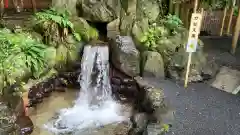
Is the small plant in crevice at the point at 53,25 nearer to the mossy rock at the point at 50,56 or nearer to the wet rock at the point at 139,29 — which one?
the mossy rock at the point at 50,56

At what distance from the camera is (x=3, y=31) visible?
338 inches

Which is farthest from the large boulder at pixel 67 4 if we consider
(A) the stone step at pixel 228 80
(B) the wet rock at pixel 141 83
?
(A) the stone step at pixel 228 80

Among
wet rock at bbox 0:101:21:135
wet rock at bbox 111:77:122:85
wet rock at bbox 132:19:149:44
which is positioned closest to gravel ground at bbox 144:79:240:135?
wet rock at bbox 111:77:122:85

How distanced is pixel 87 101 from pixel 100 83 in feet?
2.64

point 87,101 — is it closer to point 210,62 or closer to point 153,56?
point 153,56

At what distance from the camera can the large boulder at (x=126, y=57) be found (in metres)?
8.92

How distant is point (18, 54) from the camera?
26.5 feet

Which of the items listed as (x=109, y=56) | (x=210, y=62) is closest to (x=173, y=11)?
(x=210, y=62)

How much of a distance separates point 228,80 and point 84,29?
5.43 meters

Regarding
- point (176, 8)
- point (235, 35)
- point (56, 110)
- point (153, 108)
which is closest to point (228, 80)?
point (235, 35)

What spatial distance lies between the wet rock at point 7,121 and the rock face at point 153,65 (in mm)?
4418

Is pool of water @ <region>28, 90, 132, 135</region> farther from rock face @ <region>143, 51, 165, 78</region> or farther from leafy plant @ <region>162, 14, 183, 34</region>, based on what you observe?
leafy plant @ <region>162, 14, 183, 34</region>

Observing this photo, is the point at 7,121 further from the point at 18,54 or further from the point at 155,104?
the point at 155,104

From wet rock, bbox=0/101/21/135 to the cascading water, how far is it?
104 centimetres
